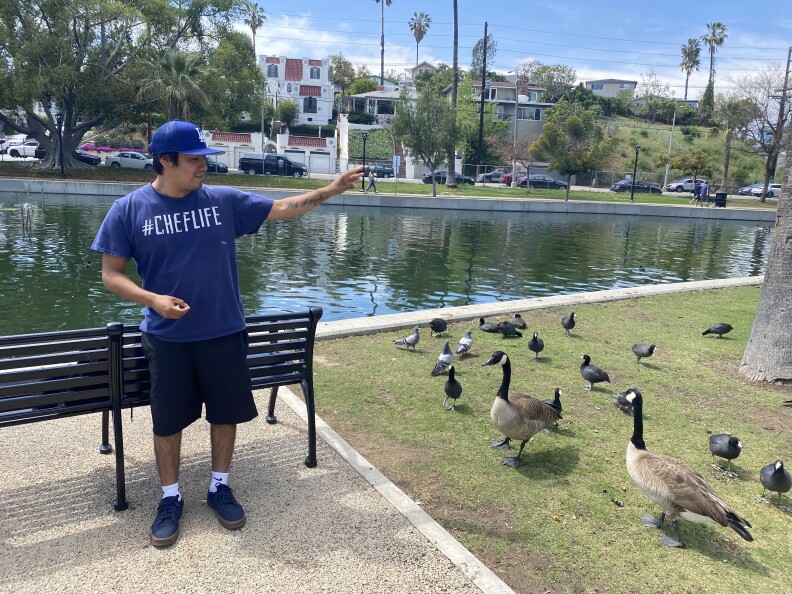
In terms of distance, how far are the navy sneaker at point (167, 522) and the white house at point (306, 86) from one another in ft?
278

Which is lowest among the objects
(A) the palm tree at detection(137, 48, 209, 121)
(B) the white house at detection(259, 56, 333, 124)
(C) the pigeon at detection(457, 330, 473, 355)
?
(C) the pigeon at detection(457, 330, 473, 355)

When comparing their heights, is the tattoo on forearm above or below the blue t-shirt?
above

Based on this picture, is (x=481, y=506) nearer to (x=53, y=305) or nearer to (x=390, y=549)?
(x=390, y=549)

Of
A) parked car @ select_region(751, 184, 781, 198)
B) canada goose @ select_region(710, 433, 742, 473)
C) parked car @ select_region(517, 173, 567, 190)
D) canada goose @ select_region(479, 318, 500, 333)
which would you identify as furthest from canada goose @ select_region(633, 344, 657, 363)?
parked car @ select_region(751, 184, 781, 198)

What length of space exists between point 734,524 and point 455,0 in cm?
5560

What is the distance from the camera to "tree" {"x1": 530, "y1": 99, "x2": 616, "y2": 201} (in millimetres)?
44156

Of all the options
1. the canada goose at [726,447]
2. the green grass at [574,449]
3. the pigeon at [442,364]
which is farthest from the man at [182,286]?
the canada goose at [726,447]

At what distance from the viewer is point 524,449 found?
5.12 meters

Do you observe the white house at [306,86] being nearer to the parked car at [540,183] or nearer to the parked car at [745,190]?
the parked car at [540,183]

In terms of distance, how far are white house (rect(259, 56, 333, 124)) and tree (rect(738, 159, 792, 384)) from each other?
269ft

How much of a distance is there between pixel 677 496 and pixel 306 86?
3444 inches

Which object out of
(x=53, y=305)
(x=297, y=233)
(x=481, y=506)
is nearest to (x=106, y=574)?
(x=481, y=506)

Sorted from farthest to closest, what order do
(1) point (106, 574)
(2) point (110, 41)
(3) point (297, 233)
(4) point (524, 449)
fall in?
(2) point (110, 41) → (3) point (297, 233) → (4) point (524, 449) → (1) point (106, 574)

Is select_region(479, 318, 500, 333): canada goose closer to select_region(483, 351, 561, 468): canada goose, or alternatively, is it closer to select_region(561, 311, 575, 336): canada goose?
select_region(561, 311, 575, 336): canada goose
